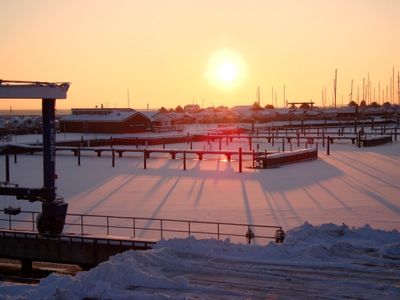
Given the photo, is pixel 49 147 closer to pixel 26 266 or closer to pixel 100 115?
pixel 26 266

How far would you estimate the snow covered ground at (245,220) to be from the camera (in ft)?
35.8

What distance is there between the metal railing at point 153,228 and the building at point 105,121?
Result: 51.7m

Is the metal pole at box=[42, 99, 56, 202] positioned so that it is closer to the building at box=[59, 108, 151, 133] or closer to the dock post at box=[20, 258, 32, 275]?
the dock post at box=[20, 258, 32, 275]

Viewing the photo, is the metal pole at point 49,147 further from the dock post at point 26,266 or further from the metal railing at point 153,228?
the dock post at point 26,266

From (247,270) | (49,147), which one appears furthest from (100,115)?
(247,270)

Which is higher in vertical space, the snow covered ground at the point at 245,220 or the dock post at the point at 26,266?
the snow covered ground at the point at 245,220

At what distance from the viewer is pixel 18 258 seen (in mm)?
16891

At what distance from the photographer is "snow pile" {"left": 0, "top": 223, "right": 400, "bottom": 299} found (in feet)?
34.8

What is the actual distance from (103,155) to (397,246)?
36.8 meters

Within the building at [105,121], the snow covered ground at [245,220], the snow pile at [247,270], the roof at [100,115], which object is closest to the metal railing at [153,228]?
the snow covered ground at [245,220]

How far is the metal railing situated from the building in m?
51.7

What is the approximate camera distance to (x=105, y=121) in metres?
72.3

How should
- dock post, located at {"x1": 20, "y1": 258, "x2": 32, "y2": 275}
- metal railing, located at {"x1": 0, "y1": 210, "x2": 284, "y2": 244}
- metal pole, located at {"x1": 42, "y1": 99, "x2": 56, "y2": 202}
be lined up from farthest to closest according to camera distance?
metal pole, located at {"x1": 42, "y1": 99, "x2": 56, "y2": 202}, metal railing, located at {"x1": 0, "y1": 210, "x2": 284, "y2": 244}, dock post, located at {"x1": 20, "y1": 258, "x2": 32, "y2": 275}

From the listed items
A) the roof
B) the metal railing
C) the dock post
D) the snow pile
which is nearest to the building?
the roof
